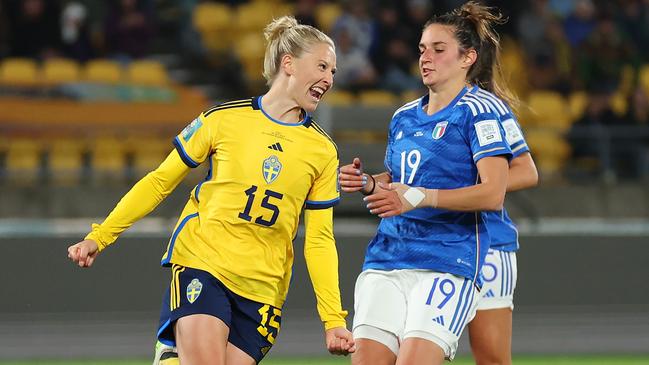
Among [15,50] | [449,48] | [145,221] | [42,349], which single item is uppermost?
[15,50]

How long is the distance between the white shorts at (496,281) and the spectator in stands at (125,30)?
10.4m

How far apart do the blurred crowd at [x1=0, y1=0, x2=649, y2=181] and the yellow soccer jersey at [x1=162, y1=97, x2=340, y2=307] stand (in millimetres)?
9227

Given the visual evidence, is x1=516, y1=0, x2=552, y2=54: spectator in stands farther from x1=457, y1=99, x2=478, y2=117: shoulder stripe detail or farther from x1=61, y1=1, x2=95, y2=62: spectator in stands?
x1=457, y1=99, x2=478, y2=117: shoulder stripe detail

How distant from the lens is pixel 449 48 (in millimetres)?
5484

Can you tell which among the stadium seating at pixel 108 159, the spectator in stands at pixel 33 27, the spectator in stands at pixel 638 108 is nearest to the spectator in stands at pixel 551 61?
the spectator in stands at pixel 638 108

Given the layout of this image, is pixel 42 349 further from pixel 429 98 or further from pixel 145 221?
pixel 429 98

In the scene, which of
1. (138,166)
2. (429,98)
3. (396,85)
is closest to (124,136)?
(138,166)

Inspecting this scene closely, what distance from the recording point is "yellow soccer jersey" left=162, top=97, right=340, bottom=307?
5.12 meters

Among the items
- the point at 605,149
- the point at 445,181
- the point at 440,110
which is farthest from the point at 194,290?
the point at 605,149

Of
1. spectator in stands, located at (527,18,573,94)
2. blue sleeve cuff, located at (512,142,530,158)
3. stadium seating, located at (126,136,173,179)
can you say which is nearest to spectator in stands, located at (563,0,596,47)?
spectator in stands, located at (527,18,573,94)

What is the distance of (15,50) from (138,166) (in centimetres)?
287

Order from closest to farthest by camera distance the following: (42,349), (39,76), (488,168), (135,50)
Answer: (488,168) < (42,349) < (39,76) < (135,50)

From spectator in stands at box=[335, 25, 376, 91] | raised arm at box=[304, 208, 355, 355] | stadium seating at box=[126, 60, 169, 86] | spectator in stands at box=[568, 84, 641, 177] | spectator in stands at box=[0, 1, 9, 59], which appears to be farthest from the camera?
spectator in stands at box=[335, 25, 376, 91]

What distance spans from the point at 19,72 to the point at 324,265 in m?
10.2
